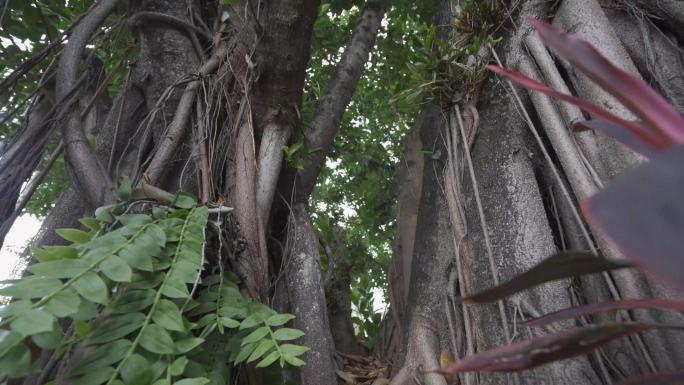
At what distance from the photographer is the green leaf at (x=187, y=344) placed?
2.35 feet

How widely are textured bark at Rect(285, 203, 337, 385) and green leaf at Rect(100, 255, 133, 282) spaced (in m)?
0.63

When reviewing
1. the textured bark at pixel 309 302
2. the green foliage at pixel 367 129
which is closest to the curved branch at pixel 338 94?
the green foliage at pixel 367 129

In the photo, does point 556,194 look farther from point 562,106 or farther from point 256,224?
point 256,224

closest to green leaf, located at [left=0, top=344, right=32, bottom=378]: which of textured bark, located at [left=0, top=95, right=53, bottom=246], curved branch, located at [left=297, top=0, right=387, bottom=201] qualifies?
textured bark, located at [left=0, top=95, right=53, bottom=246]

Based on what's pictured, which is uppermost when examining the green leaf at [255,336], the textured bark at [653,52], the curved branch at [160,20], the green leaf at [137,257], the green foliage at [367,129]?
the green foliage at [367,129]

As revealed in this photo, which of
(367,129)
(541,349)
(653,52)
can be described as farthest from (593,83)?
(367,129)

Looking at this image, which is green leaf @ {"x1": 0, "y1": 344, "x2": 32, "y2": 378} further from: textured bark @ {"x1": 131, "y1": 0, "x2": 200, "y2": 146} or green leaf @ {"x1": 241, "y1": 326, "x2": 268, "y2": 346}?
textured bark @ {"x1": 131, "y1": 0, "x2": 200, "y2": 146}

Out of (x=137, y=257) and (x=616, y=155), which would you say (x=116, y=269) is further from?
(x=616, y=155)

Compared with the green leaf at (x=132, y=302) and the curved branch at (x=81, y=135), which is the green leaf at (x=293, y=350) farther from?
the curved branch at (x=81, y=135)

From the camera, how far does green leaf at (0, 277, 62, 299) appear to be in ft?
1.89

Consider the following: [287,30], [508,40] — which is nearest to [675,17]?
[508,40]

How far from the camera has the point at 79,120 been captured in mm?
1291

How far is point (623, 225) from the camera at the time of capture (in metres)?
0.28

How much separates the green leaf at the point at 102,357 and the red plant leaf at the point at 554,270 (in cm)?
51
